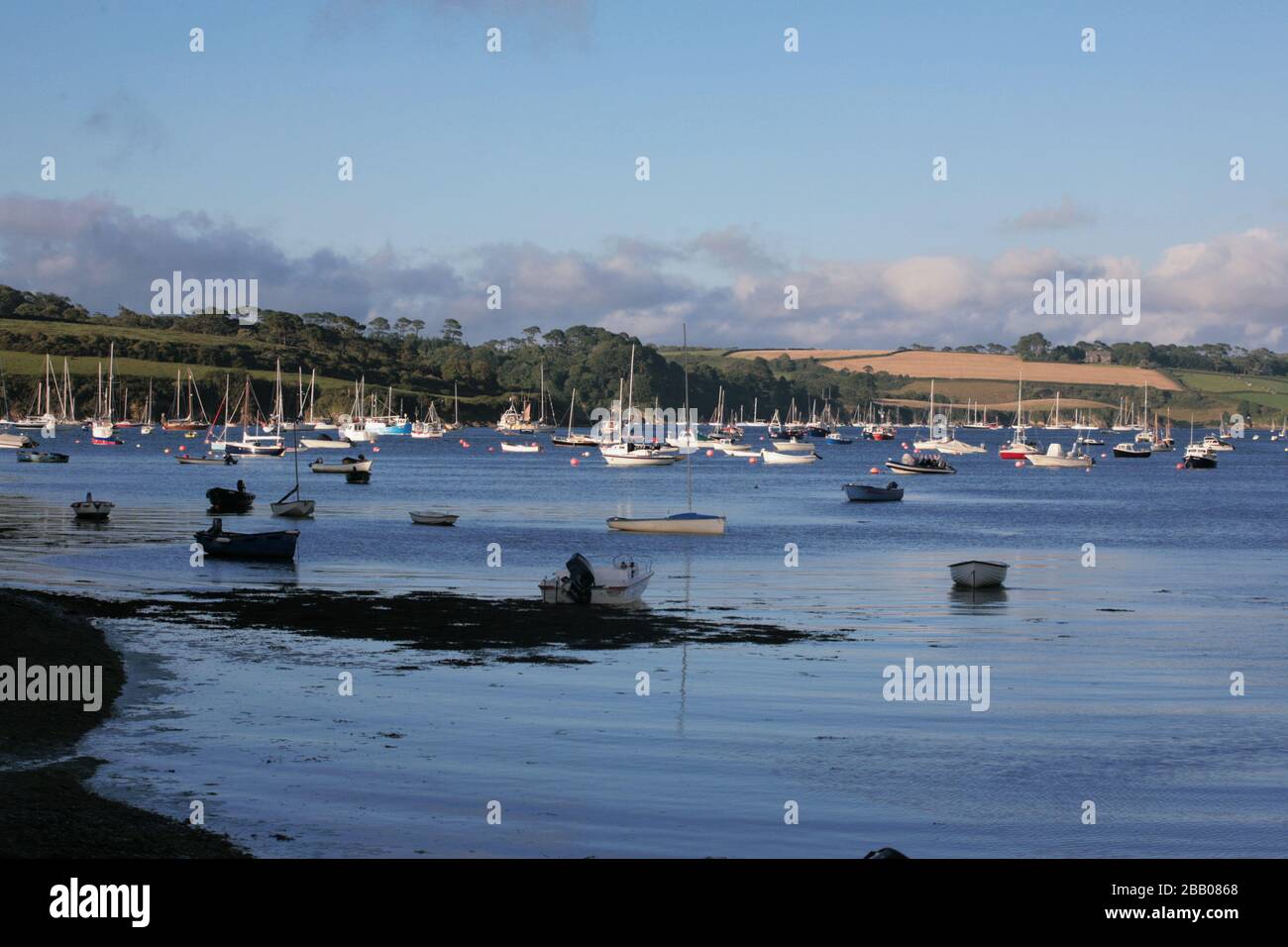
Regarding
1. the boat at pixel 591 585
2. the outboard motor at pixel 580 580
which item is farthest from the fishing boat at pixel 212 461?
the outboard motor at pixel 580 580

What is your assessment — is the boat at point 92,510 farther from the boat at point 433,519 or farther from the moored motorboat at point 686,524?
the moored motorboat at point 686,524

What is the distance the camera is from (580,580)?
4600 cm

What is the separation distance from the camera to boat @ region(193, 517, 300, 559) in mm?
60625

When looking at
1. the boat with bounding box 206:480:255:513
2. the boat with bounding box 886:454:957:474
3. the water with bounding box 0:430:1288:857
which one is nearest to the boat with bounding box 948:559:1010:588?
the water with bounding box 0:430:1288:857

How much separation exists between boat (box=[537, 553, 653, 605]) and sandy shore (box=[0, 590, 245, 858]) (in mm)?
15735

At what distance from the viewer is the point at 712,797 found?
22.6m

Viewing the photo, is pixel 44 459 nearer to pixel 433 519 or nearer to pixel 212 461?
pixel 212 461

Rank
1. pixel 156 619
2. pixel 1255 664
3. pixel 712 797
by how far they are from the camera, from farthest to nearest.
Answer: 1. pixel 156 619
2. pixel 1255 664
3. pixel 712 797

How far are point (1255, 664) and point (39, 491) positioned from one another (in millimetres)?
100611

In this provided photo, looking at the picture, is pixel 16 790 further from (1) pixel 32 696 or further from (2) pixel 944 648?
(2) pixel 944 648

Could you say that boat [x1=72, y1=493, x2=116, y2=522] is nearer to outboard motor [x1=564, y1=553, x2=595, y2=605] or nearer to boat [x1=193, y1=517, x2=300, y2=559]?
boat [x1=193, y1=517, x2=300, y2=559]

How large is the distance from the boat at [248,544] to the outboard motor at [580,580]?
18910 mm

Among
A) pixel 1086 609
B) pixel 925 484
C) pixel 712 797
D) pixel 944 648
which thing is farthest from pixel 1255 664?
pixel 925 484

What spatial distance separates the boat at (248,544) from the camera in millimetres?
60625
